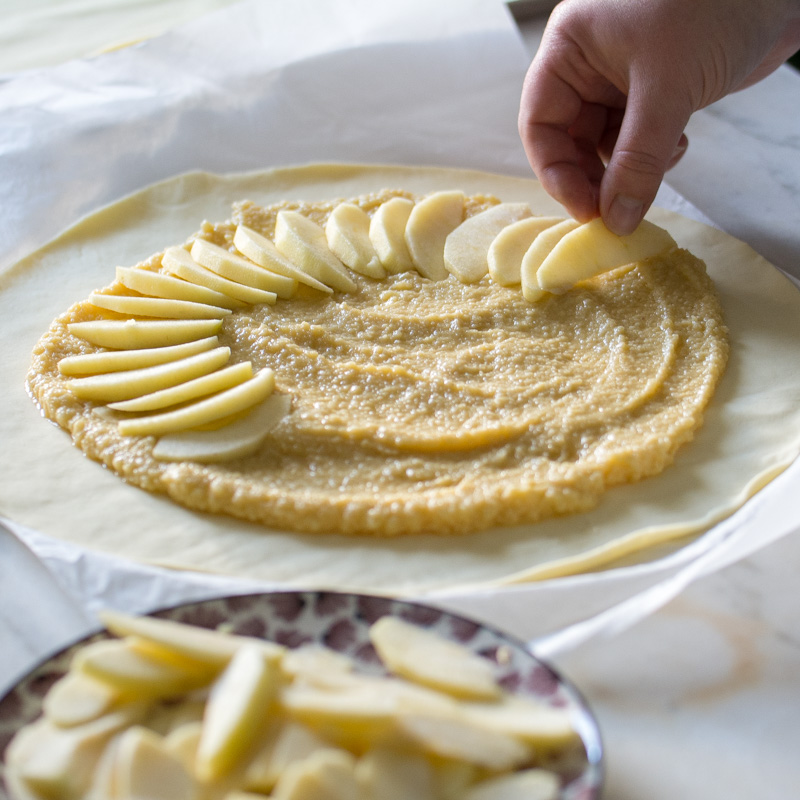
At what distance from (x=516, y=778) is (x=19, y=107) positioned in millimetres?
3732

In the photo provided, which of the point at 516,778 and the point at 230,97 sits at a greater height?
the point at 230,97

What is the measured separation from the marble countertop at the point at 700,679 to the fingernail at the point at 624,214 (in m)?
1.29

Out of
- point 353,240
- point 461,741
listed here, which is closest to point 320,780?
point 461,741

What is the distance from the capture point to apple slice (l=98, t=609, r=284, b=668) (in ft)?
4.78

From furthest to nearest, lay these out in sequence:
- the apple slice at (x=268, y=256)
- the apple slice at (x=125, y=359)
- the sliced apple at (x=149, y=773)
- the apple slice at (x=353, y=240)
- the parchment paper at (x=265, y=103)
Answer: the parchment paper at (x=265, y=103)
the apple slice at (x=353, y=240)
the apple slice at (x=268, y=256)
the apple slice at (x=125, y=359)
the sliced apple at (x=149, y=773)

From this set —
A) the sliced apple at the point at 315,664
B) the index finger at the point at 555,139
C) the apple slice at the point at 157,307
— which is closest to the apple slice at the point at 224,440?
the apple slice at the point at 157,307

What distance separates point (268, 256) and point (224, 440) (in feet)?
3.12

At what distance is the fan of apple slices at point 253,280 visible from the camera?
2.45m

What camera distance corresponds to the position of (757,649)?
74.1 inches

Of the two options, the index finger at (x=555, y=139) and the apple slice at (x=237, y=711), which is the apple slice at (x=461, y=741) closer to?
the apple slice at (x=237, y=711)

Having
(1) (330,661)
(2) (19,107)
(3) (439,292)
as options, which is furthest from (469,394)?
(2) (19,107)

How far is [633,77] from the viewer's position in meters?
2.87

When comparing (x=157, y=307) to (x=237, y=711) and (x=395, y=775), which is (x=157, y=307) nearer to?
(x=237, y=711)

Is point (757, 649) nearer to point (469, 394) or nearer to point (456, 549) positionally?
point (456, 549)
